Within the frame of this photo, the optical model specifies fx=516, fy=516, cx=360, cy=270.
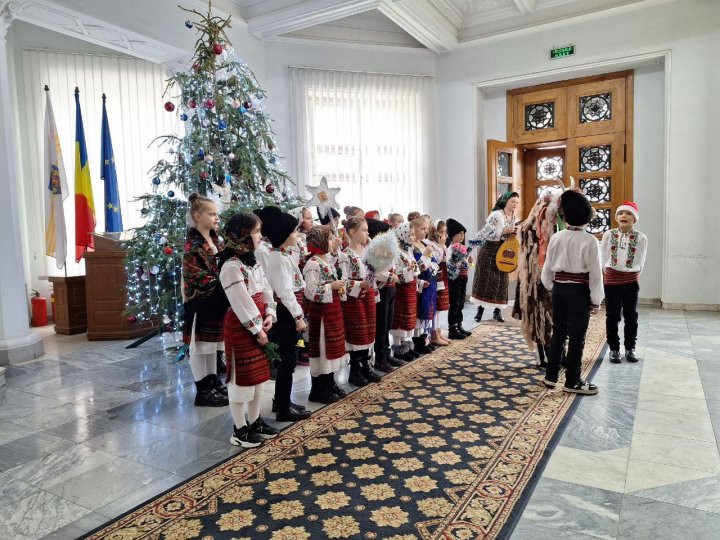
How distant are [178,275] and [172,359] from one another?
947 mm

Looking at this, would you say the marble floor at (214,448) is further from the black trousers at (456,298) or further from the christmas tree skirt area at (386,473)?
the black trousers at (456,298)

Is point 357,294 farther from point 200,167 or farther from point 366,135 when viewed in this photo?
point 366,135

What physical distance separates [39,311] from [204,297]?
17.0ft

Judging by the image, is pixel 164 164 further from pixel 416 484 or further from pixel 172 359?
pixel 416 484

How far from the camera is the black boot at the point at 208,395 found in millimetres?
3807

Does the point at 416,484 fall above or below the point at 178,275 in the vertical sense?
below

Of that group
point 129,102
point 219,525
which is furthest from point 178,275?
point 129,102

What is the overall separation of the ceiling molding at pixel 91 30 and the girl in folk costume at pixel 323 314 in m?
4.10

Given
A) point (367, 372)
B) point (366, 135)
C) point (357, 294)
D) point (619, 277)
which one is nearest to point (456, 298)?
point (619, 277)

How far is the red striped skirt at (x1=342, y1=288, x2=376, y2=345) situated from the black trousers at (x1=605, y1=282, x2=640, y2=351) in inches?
90.7

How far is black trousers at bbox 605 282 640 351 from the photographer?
15.4ft

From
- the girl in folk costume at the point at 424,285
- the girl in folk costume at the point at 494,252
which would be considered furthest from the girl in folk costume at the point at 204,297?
the girl in folk costume at the point at 494,252

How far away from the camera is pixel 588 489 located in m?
2.48

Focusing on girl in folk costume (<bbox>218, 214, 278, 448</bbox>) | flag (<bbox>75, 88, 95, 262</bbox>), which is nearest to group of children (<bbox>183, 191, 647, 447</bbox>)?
girl in folk costume (<bbox>218, 214, 278, 448</bbox>)
